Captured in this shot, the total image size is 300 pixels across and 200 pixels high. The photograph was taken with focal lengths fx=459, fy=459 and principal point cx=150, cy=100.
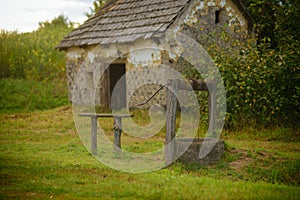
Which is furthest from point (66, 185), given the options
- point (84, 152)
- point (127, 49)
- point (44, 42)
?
point (44, 42)

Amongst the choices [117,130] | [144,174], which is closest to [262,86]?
[117,130]

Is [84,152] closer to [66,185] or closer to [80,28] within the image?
[66,185]

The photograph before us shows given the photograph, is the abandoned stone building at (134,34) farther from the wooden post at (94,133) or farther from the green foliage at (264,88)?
the wooden post at (94,133)

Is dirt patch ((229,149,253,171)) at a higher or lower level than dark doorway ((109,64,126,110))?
lower

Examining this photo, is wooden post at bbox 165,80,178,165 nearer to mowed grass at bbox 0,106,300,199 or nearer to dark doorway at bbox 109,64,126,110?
mowed grass at bbox 0,106,300,199

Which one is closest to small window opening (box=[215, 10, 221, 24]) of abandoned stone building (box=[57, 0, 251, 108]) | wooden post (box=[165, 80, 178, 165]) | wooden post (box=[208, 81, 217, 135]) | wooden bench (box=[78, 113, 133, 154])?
abandoned stone building (box=[57, 0, 251, 108])

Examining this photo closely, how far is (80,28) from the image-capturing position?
1719cm

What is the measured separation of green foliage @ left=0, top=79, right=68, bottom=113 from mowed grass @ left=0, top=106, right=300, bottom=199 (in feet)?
15.8

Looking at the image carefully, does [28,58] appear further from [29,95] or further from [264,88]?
[264,88]

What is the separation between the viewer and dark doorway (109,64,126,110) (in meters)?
16.3

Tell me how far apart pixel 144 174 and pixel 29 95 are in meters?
11.0

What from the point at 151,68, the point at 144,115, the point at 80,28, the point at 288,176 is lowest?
the point at 288,176

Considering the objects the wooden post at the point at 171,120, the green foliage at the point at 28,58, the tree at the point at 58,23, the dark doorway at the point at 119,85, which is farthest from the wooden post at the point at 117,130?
the tree at the point at 58,23

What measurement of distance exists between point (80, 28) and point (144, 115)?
516 centimetres
